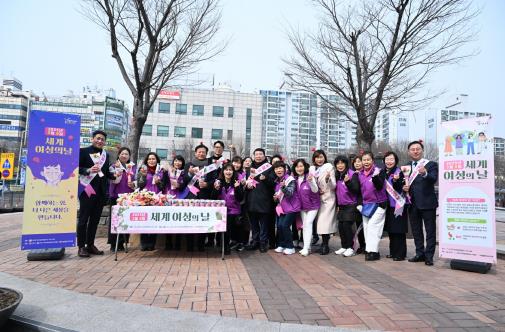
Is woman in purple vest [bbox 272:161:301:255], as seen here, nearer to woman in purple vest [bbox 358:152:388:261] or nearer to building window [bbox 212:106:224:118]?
woman in purple vest [bbox 358:152:388:261]

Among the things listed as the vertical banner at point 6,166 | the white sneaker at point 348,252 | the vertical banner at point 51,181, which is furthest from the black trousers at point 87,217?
the vertical banner at point 6,166

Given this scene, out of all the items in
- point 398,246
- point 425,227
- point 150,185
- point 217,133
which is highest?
point 217,133

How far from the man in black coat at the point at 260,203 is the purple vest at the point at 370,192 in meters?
1.66

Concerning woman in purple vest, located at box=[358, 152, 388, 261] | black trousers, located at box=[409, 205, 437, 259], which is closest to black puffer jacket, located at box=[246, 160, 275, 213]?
woman in purple vest, located at box=[358, 152, 388, 261]

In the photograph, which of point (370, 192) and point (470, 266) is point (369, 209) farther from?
point (470, 266)

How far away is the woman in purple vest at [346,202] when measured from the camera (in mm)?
6094

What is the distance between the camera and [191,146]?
169ft

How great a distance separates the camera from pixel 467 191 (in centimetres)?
516

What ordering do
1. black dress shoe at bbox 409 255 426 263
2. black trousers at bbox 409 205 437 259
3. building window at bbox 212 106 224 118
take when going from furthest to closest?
building window at bbox 212 106 224 118 → black dress shoe at bbox 409 255 426 263 → black trousers at bbox 409 205 437 259

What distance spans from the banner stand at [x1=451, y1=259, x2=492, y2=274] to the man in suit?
1.19 feet

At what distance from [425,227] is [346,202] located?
4.44 feet

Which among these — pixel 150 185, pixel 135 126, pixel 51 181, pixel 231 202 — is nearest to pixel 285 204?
pixel 231 202

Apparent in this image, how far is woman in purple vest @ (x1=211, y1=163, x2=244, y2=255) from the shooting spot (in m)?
6.27

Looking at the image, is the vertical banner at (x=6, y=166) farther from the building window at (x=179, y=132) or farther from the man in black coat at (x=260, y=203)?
the building window at (x=179, y=132)
